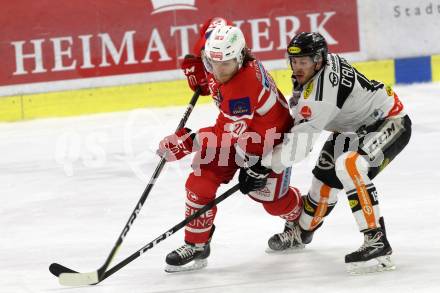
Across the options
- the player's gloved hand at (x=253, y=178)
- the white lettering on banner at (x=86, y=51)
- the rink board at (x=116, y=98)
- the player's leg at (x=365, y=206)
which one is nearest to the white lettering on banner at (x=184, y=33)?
the rink board at (x=116, y=98)

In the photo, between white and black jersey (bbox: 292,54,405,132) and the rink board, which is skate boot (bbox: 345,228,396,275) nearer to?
white and black jersey (bbox: 292,54,405,132)

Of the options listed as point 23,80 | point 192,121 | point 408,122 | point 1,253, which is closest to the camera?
point 408,122

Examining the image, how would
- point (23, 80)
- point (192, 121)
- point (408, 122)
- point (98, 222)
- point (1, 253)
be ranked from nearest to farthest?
point (408, 122), point (1, 253), point (98, 222), point (192, 121), point (23, 80)

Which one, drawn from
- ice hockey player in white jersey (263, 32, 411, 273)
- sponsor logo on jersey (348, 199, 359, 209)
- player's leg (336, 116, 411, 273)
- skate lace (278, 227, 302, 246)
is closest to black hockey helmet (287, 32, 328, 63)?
ice hockey player in white jersey (263, 32, 411, 273)

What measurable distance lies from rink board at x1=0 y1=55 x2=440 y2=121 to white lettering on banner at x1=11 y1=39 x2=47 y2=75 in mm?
204

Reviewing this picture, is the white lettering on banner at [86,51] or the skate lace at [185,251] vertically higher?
the white lettering on banner at [86,51]

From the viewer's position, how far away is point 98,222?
15.7 feet

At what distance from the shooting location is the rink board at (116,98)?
7602mm

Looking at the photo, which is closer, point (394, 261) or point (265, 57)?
point (394, 261)

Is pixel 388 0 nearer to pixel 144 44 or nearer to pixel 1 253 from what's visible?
pixel 144 44

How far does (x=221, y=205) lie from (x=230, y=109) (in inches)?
52.8

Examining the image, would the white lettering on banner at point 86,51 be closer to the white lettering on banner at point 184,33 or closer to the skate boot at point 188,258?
the white lettering on banner at point 184,33

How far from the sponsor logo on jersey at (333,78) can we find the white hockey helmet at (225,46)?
13.9 inches

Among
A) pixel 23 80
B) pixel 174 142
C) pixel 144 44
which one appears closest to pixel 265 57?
pixel 144 44
